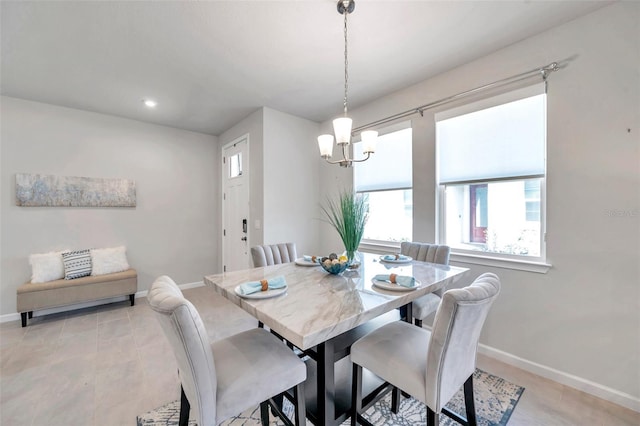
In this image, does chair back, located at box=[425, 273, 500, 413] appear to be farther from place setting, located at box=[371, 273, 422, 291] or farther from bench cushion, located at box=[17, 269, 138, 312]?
bench cushion, located at box=[17, 269, 138, 312]

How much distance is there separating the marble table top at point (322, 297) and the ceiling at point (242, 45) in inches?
73.7

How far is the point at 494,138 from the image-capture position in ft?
7.66

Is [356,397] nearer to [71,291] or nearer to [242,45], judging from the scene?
[242,45]

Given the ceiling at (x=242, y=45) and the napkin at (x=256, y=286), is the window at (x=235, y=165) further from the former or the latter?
the napkin at (x=256, y=286)

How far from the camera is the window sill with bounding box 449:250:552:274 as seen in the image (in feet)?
6.79

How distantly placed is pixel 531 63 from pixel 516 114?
0.39 meters

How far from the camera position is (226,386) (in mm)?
1102

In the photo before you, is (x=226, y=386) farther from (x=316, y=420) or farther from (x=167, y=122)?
(x=167, y=122)

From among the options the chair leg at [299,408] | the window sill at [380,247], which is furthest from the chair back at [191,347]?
the window sill at [380,247]

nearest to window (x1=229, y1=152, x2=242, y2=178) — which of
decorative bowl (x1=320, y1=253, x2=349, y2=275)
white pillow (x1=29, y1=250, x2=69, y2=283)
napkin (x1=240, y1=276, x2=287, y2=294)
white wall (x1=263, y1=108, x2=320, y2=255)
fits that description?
white wall (x1=263, y1=108, x2=320, y2=255)

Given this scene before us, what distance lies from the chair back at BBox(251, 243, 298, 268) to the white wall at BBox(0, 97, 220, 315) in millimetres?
2678

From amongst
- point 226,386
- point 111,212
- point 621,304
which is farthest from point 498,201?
point 111,212

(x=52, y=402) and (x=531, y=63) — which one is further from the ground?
(x=531, y=63)

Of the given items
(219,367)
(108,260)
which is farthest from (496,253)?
(108,260)
